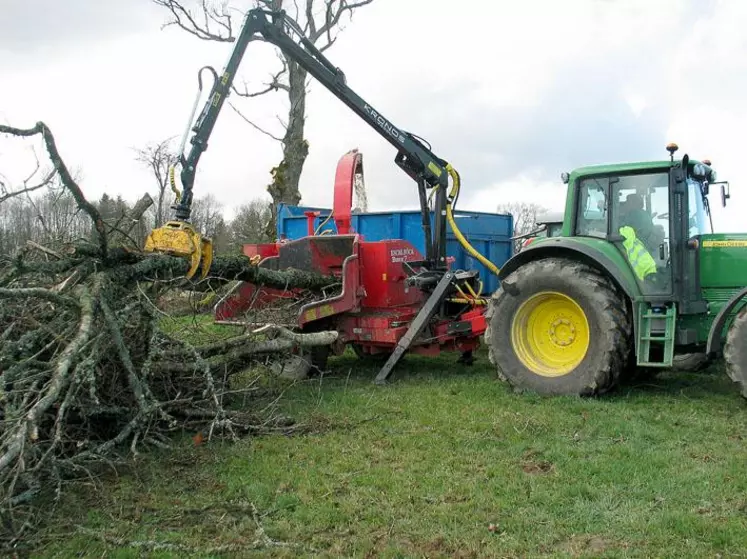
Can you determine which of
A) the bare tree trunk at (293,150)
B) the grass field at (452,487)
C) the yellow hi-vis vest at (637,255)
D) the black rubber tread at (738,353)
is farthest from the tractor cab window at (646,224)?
the bare tree trunk at (293,150)

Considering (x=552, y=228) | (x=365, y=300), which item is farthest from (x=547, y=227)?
(x=365, y=300)

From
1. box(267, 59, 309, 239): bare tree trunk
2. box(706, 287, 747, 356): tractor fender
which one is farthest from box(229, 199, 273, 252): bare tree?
box(706, 287, 747, 356): tractor fender

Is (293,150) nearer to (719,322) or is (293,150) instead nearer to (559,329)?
(559,329)

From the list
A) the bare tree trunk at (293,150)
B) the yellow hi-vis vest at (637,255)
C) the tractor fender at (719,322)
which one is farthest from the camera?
the bare tree trunk at (293,150)

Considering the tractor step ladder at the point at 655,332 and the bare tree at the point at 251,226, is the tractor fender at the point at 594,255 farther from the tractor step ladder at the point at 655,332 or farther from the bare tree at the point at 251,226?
the bare tree at the point at 251,226

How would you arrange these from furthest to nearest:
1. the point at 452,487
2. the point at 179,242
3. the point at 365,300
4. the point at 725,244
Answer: the point at 365,300, the point at 725,244, the point at 179,242, the point at 452,487

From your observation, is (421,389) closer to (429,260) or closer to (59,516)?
(429,260)

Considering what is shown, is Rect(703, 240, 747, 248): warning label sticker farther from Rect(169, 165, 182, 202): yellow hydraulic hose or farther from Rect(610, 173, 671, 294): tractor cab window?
Rect(169, 165, 182, 202): yellow hydraulic hose

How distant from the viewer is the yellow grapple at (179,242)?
5.58m

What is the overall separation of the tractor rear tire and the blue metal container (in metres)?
3.80

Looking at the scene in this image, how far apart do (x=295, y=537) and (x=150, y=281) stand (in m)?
2.72

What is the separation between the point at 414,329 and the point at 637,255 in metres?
2.32

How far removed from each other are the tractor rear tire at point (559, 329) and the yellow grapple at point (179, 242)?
2.82m

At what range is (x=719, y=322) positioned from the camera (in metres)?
5.64
